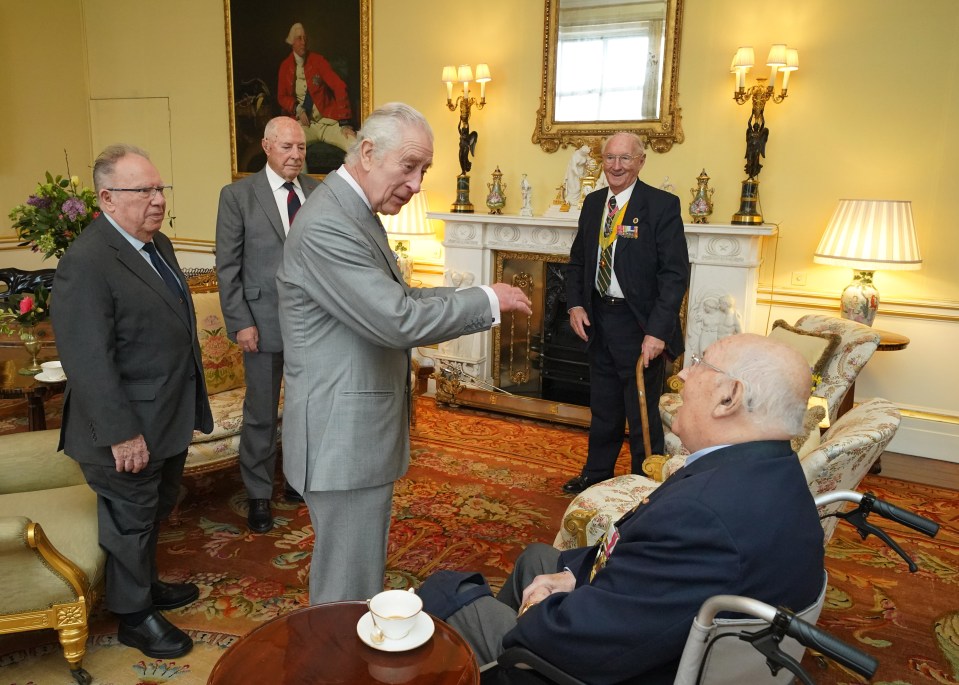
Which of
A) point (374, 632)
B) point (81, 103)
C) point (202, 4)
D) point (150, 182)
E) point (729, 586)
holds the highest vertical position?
point (202, 4)

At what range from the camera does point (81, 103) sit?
7.50m

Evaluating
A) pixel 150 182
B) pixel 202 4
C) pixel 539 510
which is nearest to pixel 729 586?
pixel 150 182

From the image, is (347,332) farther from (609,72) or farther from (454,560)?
(609,72)

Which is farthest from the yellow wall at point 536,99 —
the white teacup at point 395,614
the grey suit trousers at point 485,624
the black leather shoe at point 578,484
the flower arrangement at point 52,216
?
the white teacup at point 395,614

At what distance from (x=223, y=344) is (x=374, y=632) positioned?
2778 millimetres

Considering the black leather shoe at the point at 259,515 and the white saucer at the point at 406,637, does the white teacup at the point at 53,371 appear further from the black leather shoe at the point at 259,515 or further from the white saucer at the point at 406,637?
the white saucer at the point at 406,637

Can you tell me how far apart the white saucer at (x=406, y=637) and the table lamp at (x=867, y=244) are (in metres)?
3.62

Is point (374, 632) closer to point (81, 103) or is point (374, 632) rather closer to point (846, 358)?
point (846, 358)

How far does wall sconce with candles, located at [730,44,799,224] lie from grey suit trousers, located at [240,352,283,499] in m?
3.05

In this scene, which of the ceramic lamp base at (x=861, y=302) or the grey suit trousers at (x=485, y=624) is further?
the ceramic lamp base at (x=861, y=302)

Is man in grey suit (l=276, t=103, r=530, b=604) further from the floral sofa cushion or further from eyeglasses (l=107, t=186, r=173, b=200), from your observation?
the floral sofa cushion

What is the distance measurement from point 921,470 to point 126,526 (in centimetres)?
431

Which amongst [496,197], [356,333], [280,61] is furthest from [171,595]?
[280,61]

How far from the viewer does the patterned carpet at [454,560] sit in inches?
95.3
